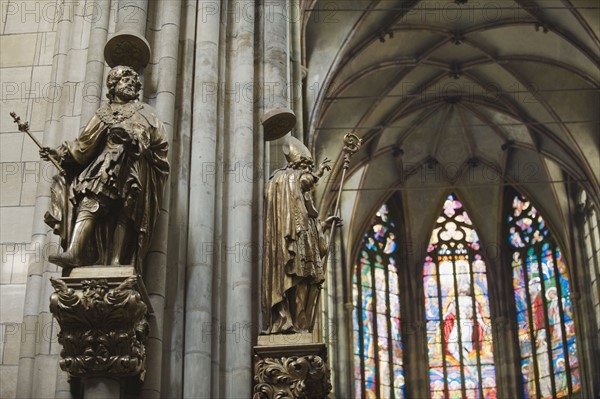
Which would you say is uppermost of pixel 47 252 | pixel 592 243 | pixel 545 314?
pixel 592 243

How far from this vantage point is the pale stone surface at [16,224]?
10.3 meters

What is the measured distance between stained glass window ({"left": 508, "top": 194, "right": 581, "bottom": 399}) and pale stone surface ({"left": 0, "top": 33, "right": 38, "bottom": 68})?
18.9 meters

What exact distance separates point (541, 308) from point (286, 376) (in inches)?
789

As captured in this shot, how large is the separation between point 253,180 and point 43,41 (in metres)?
2.48

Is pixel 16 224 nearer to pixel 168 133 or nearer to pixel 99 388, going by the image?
pixel 168 133

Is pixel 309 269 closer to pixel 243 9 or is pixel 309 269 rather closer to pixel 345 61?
pixel 243 9

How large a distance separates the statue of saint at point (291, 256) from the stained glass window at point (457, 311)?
19258mm

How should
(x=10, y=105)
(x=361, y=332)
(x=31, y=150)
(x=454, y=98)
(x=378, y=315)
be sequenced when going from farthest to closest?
1. (x=378, y=315)
2. (x=361, y=332)
3. (x=454, y=98)
4. (x=10, y=105)
5. (x=31, y=150)

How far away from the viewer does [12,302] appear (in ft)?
32.8

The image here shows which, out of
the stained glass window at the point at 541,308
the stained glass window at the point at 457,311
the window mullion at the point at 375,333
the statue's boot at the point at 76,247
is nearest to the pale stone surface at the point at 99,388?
the statue's boot at the point at 76,247

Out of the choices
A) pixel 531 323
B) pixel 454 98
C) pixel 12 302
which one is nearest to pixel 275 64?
pixel 12 302

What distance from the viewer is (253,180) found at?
1114 cm

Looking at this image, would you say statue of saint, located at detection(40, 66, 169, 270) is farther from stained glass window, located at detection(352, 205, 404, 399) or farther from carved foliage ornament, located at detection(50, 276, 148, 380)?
stained glass window, located at detection(352, 205, 404, 399)

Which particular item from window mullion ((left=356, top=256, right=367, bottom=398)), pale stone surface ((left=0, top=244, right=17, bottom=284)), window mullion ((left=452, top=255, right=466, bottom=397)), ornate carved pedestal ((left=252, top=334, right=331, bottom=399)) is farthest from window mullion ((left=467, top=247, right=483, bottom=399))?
pale stone surface ((left=0, top=244, right=17, bottom=284))
